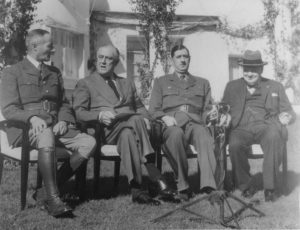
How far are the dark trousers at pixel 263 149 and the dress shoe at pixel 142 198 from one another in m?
0.82

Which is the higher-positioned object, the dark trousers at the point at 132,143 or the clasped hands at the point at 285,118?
the clasped hands at the point at 285,118

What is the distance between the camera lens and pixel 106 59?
13.4 feet

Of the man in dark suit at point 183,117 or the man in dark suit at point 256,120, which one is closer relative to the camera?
the man in dark suit at point 183,117

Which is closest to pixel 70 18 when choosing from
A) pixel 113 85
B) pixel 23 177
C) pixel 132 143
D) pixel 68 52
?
pixel 68 52

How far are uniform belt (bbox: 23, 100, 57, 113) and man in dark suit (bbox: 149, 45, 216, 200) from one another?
3.01 ft

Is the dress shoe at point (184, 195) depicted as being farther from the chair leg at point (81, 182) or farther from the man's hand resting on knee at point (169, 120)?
the chair leg at point (81, 182)

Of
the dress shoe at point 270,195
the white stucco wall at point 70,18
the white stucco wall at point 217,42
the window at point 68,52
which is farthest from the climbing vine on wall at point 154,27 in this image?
the dress shoe at point 270,195

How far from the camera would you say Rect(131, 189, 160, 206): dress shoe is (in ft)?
11.9

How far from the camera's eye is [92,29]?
10.7m

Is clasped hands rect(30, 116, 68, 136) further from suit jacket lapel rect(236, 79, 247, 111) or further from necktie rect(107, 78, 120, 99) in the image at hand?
suit jacket lapel rect(236, 79, 247, 111)

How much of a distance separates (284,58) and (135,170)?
6.54m

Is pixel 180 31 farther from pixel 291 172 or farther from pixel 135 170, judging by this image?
pixel 135 170

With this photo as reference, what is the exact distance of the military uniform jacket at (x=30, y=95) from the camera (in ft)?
11.7

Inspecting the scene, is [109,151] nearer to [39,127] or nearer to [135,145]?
[135,145]
